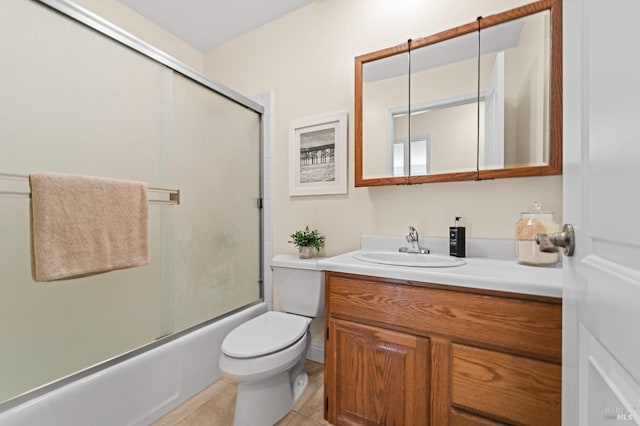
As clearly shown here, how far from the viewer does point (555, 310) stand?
81 centimetres

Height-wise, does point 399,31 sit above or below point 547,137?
above

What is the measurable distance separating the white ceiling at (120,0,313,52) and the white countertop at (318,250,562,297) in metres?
1.82

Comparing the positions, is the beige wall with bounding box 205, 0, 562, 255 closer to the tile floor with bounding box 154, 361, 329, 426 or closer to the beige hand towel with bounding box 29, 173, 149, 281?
the tile floor with bounding box 154, 361, 329, 426

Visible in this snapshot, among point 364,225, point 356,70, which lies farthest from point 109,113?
point 364,225

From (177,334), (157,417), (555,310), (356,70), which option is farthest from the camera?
(356,70)

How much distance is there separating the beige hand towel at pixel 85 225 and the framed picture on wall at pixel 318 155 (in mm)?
938

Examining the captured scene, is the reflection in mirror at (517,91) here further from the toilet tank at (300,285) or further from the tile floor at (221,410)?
the tile floor at (221,410)

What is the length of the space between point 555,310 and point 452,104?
103 centimetres

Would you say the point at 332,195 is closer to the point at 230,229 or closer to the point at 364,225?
the point at 364,225

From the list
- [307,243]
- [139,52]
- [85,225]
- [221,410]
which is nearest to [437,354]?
[307,243]

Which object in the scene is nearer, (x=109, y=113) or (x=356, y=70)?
(x=109, y=113)

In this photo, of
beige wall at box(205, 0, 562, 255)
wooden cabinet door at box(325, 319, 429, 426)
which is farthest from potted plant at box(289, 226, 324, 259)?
wooden cabinet door at box(325, 319, 429, 426)

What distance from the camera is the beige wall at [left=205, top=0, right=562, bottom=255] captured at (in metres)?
1.35

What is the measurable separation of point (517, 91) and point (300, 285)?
146 centimetres
